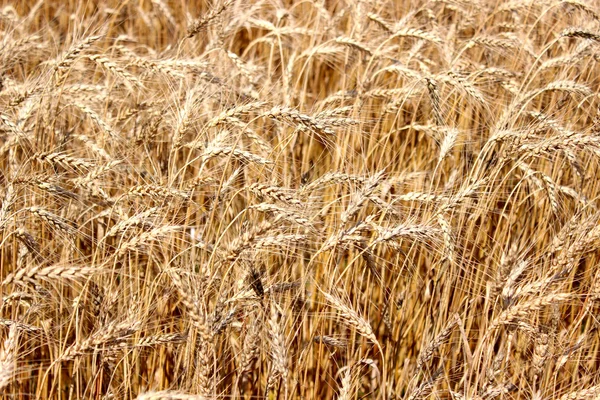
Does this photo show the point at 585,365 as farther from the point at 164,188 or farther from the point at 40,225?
the point at 40,225

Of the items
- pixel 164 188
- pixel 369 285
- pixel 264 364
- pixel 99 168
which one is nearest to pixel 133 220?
pixel 164 188

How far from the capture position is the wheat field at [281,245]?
2037mm

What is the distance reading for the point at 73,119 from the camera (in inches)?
121

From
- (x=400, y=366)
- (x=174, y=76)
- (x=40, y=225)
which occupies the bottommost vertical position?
(x=400, y=366)

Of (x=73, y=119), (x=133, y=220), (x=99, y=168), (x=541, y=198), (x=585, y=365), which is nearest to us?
(x=133, y=220)

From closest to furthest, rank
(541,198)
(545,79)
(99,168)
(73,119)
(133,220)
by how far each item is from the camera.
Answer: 1. (133,220)
2. (99,168)
3. (541,198)
4. (73,119)
5. (545,79)

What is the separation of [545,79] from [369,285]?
141cm

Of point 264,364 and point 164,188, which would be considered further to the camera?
point 264,364

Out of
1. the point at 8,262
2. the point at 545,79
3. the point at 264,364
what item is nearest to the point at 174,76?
the point at 8,262

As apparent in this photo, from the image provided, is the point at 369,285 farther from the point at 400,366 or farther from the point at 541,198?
the point at 541,198

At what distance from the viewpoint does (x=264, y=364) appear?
7.73ft

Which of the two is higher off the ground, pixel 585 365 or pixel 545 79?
pixel 545 79

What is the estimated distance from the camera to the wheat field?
6.68 ft

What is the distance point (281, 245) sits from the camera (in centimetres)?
199
